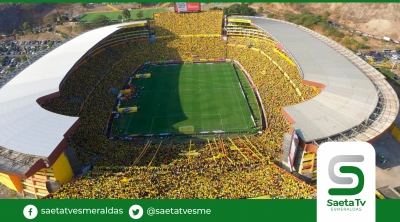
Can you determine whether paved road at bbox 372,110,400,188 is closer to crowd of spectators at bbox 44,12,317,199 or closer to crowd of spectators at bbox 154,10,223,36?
crowd of spectators at bbox 44,12,317,199

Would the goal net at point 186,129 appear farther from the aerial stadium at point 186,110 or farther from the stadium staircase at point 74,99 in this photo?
the stadium staircase at point 74,99

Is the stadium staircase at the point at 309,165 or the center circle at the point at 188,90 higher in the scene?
the center circle at the point at 188,90

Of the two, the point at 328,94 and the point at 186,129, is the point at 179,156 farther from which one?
the point at 328,94

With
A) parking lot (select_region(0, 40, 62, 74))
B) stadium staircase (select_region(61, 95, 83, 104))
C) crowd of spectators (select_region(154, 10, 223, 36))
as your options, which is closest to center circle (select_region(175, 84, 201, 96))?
stadium staircase (select_region(61, 95, 83, 104))

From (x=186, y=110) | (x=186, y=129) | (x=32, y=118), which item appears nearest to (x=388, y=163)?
(x=186, y=129)

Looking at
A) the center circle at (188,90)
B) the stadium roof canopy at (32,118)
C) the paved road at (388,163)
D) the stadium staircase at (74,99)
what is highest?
the stadium roof canopy at (32,118)

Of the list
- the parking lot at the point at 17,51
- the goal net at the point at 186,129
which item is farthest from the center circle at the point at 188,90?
the parking lot at the point at 17,51

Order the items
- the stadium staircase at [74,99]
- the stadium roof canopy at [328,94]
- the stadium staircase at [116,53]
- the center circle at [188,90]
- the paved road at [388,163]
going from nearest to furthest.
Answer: the stadium roof canopy at [328,94]
the paved road at [388,163]
the stadium staircase at [74,99]
the center circle at [188,90]
the stadium staircase at [116,53]
